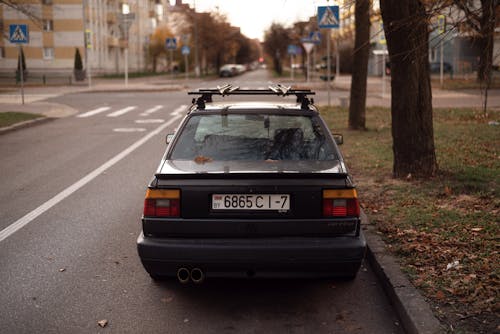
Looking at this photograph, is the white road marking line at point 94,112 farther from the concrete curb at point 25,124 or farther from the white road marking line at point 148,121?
the white road marking line at point 148,121

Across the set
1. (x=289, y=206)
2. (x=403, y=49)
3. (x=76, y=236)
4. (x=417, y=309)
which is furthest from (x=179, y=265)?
(x=403, y=49)

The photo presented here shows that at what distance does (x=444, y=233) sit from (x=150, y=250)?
305 cm

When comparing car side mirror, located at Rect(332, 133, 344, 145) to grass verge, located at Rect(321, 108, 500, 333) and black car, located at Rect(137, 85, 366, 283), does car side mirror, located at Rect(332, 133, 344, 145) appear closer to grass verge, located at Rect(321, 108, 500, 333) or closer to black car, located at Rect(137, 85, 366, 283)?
grass verge, located at Rect(321, 108, 500, 333)

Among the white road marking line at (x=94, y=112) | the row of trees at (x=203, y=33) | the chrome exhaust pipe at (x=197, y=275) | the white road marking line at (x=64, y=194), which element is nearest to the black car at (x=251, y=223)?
the chrome exhaust pipe at (x=197, y=275)

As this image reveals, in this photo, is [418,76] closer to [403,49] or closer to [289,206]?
[403,49]

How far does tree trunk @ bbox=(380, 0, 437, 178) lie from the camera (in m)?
8.85

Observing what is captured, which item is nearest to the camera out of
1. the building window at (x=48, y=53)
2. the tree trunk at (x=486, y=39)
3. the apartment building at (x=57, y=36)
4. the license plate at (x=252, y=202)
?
the license plate at (x=252, y=202)

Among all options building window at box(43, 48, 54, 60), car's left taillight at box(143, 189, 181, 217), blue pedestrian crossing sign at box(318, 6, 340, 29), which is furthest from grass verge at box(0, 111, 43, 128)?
building window at box(43, 48, 54, 60)

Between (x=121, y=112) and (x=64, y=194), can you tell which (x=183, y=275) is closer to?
(x=64, y=194)

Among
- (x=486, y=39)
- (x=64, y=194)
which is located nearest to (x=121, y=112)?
(x=64, y=194)

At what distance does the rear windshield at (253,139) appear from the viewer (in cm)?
504

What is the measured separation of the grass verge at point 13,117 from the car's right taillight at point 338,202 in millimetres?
15123

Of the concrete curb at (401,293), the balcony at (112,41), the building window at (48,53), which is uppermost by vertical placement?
the balcony at (112,41)

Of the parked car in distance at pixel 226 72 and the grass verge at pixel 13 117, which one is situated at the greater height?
the parked car in distance at pixel 226 72
